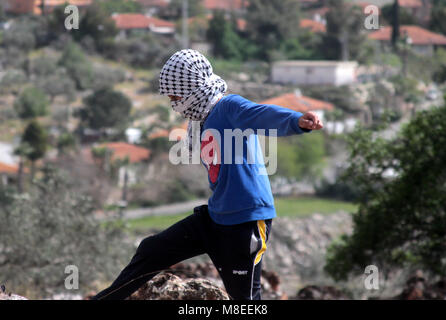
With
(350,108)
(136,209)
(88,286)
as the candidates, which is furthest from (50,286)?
(350,108)

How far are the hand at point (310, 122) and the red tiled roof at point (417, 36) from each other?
58072mm

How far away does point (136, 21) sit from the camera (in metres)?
64.1

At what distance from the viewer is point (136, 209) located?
38.2 m

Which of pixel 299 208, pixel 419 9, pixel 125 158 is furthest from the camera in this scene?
pixel 419 9

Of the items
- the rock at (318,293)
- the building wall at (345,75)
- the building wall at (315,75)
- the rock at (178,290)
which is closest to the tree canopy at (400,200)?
the rock at (318,293)

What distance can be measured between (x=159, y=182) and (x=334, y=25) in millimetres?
29419

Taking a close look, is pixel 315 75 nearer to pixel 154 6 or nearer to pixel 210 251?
pixel 154 6

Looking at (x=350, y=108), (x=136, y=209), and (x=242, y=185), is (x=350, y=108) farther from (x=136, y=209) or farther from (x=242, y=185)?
(x=242, y=185)

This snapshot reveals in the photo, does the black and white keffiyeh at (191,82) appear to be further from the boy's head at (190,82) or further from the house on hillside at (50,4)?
the house on hillside at (50,4)

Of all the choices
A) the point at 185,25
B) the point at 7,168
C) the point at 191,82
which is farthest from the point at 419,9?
the point at 191,82

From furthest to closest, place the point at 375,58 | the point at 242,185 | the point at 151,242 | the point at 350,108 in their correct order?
the point at 375,58, the point at 350,108, the point at 151,242, the point at 242,185

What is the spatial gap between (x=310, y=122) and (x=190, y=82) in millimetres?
527

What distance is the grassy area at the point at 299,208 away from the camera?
→ 35344mm

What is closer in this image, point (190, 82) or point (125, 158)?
point (190, 82)
